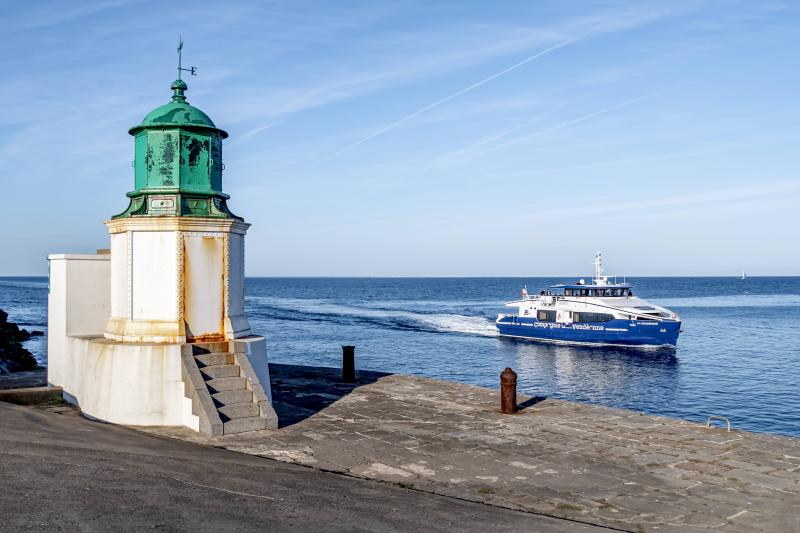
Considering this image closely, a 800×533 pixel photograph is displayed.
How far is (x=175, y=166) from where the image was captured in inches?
504

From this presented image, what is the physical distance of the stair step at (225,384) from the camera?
12.1 m

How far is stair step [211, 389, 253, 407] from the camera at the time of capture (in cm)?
1207

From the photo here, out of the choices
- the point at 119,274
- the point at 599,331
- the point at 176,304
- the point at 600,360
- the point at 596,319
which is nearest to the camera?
the point at 176,304

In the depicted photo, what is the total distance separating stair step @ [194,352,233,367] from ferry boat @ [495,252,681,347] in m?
42.3

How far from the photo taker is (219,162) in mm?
13438

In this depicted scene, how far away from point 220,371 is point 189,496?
5181mm

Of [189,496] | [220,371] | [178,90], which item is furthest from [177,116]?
[189,496]

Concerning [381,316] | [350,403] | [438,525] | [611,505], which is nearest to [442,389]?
[350,403]

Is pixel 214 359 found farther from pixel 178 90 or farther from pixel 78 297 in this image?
pixel 178 90

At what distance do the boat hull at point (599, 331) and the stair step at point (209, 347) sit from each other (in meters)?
42.3

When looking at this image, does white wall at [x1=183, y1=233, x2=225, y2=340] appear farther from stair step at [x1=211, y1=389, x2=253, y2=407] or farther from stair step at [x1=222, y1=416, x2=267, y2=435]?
stair step at [x1=222, y1=416, x2=267, y2=435]

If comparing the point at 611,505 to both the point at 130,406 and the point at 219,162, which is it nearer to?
the point at 130,406

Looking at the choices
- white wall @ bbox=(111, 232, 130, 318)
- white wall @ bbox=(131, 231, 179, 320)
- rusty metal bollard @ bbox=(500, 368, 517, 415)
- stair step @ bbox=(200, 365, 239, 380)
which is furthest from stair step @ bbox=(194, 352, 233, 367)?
rusty metal bollard @ bbox=(500, 368, 517, 415)

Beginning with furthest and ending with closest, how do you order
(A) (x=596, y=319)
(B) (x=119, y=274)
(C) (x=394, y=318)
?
(C) (x=394, y=318) < (A) (x=596, y=319) < (B) (x=119, y=274)
